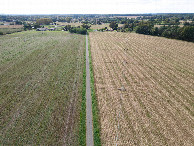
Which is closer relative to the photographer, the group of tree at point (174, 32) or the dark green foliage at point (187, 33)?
the dark green foliage at point (187, 33)

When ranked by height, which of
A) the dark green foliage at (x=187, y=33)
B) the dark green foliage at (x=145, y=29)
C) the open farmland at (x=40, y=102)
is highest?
the dark green foliage at (x=145, y=29)

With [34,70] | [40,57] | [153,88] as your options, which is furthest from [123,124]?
[40,57]

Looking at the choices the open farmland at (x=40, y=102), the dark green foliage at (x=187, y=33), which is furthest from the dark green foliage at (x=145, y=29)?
the open farmland at (x=40, y=102)

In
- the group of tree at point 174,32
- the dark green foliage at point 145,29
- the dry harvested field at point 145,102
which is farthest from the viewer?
the dark green foliage at point 145,29

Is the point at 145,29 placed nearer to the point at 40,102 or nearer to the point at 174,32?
the point at 174,32

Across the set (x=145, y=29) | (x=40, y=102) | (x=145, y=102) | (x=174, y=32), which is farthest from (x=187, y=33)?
(x=40, y=102)

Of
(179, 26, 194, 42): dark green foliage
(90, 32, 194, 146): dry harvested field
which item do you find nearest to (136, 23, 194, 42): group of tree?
(179, 26, 194, 42): dark green foliage

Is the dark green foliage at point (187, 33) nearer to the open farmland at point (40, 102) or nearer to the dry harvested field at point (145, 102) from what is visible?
the dry harvested field at point (145, 102)

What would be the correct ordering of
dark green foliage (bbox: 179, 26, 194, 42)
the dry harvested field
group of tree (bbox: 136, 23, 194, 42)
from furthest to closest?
group of tree (bbox: 136, 23, 194, 42) < dark green foliage (bbox: 179, 26, 194, 42) < the dry harvested field

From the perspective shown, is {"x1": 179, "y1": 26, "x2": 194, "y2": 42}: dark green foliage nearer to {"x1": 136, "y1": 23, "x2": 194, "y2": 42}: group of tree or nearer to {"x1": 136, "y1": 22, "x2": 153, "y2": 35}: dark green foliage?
{"x1": 136, "y1": 23, "x2": 194, "y2": 42}: group of tree
